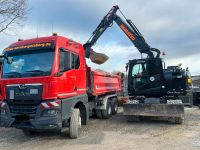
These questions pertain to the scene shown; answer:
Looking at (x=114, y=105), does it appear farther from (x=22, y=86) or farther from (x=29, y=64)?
(x=22, y=86)

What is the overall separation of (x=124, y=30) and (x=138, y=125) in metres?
5.06

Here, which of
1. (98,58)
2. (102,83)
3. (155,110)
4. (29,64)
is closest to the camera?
(29,64)

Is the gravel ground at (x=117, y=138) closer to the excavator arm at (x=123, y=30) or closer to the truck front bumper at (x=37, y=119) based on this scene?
the truck front bumper at (x=37, y=119)

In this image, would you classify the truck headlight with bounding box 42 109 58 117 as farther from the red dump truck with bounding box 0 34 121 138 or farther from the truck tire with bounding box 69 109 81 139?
the truck tire with bounding box 69 109 81 139

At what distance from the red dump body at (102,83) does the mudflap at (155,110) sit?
1469 mm

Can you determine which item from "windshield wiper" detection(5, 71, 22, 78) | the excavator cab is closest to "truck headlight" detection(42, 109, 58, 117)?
"windshield wiper" detection(5, 71, 22, 78)

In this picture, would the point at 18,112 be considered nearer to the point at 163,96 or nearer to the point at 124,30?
the point at 163,96

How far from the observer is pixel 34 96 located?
752 centimetres

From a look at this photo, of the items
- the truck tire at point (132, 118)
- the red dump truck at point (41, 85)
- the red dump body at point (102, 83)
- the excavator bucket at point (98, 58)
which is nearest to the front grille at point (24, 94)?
the red dump truck at point (41, 85)

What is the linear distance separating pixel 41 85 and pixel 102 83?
5065mm

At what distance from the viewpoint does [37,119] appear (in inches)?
291

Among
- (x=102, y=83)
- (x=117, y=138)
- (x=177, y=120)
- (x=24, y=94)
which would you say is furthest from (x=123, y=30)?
(x=24, y=94)

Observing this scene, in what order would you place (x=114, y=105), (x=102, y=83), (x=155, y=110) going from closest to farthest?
(x=155, y=110) → (x=102, y=83) → (x=114, y=105)

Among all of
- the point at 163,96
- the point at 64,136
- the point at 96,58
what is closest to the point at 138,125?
the point at 163,96
